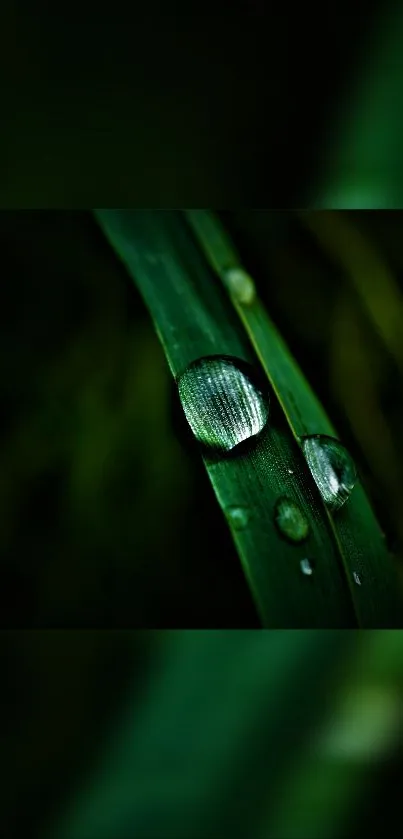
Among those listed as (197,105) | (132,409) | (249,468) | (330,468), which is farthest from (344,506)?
(197,105)

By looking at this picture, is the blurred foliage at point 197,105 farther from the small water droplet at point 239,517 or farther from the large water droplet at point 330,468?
the small water droplet at point 239,517

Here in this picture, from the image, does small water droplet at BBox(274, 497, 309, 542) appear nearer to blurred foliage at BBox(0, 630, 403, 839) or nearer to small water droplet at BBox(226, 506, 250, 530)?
small water droplet at BBox(226, 506, 250, 530)

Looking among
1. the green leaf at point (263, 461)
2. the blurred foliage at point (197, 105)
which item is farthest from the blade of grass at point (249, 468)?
the blurred foliage at point (197, 105)

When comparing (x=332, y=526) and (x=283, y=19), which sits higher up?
(x=283, y=19)

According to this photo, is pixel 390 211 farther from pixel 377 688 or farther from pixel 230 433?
pixel 377 688

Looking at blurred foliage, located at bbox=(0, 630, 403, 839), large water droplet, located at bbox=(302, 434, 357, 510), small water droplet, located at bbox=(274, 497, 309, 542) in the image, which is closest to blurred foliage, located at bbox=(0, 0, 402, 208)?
large water droplet, located at bbox=(302, 434, 357, 510)

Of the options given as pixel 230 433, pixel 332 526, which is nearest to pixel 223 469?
pixel 230 433
